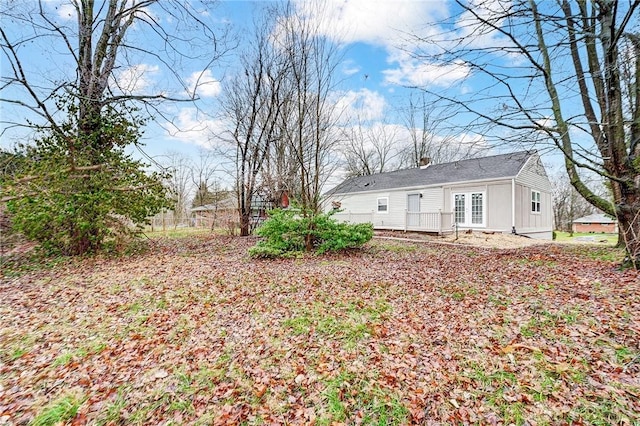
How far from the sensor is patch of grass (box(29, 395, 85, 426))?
2.11 metres

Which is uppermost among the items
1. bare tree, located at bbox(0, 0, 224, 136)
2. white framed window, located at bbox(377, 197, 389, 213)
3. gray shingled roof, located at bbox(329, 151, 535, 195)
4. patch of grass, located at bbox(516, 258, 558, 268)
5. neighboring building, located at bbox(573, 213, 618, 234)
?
bare tree, located at bbox(0, 0, 224, 136)

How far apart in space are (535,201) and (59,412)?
18.4m

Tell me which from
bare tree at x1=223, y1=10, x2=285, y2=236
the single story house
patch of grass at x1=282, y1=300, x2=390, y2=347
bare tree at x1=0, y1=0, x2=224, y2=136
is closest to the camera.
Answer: patch of grass at x1=282, y1=300, x2=390, y2=347

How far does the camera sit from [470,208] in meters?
14.2

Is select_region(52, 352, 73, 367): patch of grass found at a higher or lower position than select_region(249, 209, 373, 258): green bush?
lower

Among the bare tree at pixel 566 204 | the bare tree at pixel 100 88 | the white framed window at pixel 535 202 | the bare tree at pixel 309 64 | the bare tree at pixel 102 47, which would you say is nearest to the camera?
the bare tree at pixel 102 47

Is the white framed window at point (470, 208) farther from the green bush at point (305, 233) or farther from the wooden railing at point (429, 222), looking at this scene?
the green bush at point (305, 233)

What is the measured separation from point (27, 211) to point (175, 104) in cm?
412

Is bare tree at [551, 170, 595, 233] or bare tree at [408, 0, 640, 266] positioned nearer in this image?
bare tree at [408, 0, 640, 266]

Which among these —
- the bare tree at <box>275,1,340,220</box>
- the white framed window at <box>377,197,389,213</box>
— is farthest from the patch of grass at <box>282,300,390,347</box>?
the white framed window at <box>377,197,389,213</box>

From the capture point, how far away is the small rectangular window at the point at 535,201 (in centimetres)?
1464

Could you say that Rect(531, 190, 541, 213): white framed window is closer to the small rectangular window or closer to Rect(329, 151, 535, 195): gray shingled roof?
the small rectangular window

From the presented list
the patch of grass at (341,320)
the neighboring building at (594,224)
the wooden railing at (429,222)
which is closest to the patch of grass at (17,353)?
the patch of grass at (341,320)

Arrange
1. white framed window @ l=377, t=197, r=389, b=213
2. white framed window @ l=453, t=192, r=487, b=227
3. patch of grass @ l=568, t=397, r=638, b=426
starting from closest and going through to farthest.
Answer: patch of grass @ l=568, t=397, r=638, b=426 → white framed window @ l=453, t=192, r=487, b=227 → white framed window @ l=377, t=197, r=389, b=213
